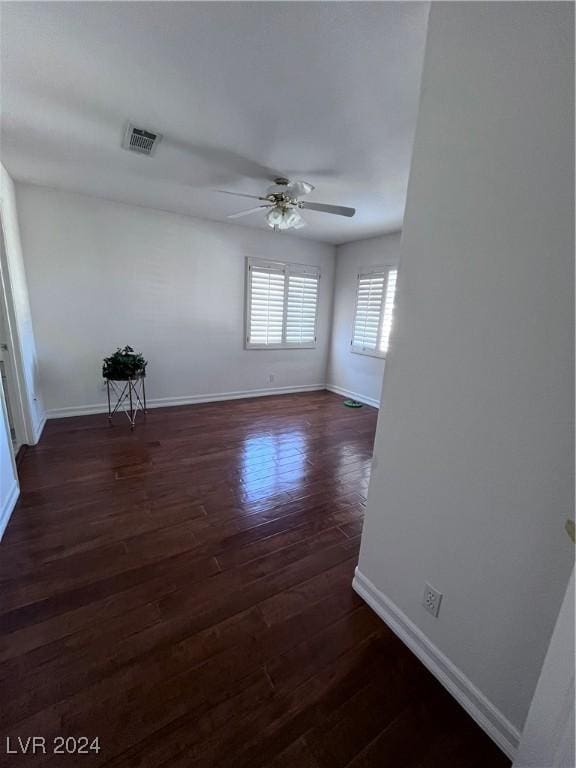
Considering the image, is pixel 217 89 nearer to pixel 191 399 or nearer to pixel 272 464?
pixel 272 464

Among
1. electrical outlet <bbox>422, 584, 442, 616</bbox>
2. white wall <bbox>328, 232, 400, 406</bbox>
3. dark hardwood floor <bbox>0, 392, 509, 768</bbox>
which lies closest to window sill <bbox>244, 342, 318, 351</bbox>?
white wall <bbox>328, 232, 400, 406</bbox>

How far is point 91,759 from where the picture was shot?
100 cm

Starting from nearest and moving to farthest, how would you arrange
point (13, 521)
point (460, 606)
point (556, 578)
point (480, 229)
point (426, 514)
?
1. point (556, 578)
2. point (480, 229)
3. point (460, 606)
4. point (426, 514)
5. point (13, 521)

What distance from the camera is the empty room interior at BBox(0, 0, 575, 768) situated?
922 millimetres

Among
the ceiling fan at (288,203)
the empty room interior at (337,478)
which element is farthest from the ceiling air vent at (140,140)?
the ceiling fan at (288,203)

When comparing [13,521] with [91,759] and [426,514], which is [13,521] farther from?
[426,514]

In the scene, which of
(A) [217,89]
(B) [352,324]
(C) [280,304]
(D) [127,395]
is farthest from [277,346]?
(A) [217,89]

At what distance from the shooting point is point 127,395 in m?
4.10

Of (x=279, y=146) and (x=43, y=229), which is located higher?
(x=279, y=146)

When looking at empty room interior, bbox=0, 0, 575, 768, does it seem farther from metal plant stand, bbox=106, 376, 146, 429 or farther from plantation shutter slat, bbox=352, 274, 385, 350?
plantation shutter slat, bbox=352, 274, 385, 350

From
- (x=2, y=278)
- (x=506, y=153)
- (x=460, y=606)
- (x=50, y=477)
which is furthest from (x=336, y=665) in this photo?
(x=2, y=278)

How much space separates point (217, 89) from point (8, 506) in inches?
112

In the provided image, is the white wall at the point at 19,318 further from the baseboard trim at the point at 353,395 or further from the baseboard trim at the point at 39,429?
the baseboard trim at the point at 353,395

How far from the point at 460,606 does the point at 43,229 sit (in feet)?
15.3
